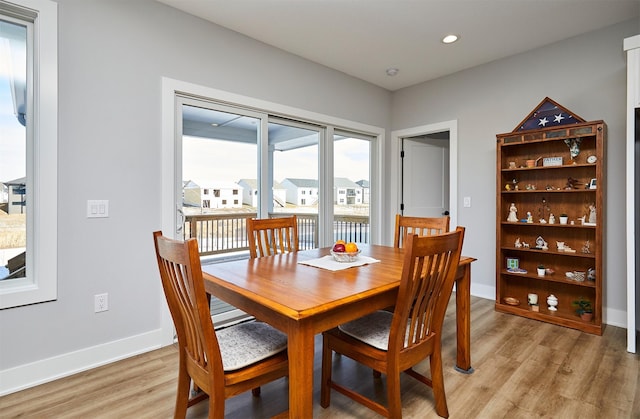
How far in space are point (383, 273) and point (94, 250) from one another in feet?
6.45

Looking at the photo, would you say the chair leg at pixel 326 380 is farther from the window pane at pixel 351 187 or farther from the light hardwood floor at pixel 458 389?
the window pane at pixel 351 187

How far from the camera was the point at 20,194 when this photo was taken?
2.12 meters

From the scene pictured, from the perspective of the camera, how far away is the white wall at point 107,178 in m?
2.14

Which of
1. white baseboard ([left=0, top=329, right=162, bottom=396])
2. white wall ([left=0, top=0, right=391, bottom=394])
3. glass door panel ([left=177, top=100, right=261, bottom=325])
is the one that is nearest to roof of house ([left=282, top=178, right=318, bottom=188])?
glass door panel ([left=177, top=100, right=261, bottom=325])

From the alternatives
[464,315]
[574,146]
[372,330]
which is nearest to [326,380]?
[372,330]

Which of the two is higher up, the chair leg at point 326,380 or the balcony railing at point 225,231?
the balcony railing at point 225,231

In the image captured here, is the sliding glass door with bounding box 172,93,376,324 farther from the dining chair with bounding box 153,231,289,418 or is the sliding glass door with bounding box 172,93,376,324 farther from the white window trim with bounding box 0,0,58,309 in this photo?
the dining chair with bounding box 153,231,289,418

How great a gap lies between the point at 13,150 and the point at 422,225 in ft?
9.14

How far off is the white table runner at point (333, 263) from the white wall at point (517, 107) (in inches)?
90.0

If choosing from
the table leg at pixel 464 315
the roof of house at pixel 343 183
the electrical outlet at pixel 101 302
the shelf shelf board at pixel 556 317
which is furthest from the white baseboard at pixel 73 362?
the shelf shelf board at pixel 556 317

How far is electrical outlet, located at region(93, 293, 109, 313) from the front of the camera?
90.9 inches

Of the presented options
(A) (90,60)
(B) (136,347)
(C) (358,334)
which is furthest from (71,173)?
(C) (358,334)

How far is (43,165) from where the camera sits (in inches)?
81.7

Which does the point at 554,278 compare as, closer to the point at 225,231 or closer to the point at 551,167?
the point at 551,167
